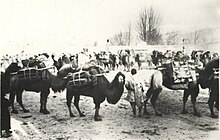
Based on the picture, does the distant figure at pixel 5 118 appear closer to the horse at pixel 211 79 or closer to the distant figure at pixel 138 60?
the distant figure at pixel 138 60

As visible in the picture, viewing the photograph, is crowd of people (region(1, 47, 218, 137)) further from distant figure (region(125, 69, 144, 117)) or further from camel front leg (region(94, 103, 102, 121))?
camel front leg (region(94, 103, 102, 121))

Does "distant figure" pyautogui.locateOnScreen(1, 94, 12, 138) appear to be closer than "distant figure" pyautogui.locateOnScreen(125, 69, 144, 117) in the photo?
Yes

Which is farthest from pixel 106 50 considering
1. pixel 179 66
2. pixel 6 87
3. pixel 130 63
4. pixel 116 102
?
pixel 6 87

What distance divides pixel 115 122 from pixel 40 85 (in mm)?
629

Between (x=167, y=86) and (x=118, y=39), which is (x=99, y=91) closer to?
(x=118, y=39)

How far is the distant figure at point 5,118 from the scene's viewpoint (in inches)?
107

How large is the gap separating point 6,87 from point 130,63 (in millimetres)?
944

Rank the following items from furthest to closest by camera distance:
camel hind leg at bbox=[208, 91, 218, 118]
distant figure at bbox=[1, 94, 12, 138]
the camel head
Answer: camel hind leg at bbox=[208, 91, 218, 118]
the camel head
distant figure at bbox=[1, 94, 12, 138]

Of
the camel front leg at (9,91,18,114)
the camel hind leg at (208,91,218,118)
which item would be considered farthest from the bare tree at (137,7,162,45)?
the camel front leg at (9,91,18,114)

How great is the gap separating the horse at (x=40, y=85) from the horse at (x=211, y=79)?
3.56 feet

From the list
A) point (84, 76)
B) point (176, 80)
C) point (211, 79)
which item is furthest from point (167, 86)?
point (84, 76)

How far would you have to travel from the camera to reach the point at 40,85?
2785 mm

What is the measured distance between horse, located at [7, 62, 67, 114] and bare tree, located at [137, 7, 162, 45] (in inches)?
27.3

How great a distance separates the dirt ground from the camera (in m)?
2.76
